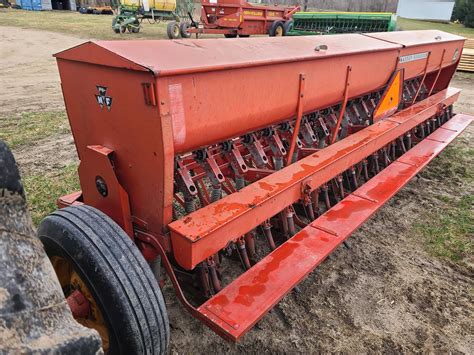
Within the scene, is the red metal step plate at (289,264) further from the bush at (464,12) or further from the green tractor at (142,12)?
the bush at (464,12)

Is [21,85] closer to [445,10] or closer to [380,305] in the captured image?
[380,305]

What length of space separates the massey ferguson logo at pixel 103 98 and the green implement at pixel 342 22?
405 inches

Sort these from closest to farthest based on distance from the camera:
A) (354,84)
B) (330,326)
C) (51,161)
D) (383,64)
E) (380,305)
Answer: (330,326), (380,305), (354,84), (383,64), (51,161)

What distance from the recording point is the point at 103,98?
1757 millimetres

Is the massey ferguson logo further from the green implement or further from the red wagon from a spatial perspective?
the red wagon

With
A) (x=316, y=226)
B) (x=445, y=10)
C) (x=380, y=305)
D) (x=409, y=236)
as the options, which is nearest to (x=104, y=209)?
(x=316, y=226)

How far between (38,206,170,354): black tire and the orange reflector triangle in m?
2.60

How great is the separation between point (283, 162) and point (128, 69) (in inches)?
58.4

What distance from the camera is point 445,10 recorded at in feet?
76.5

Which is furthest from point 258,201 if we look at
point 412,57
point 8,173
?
point 412,57

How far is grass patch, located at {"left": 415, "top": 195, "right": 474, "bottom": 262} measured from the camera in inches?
117

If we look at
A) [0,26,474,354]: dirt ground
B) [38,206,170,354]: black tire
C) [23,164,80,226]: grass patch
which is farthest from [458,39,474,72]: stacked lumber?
[38,206,170,354]: black tire

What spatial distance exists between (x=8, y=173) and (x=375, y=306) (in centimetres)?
222

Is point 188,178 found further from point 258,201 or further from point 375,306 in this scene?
point 375,306
